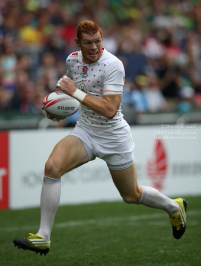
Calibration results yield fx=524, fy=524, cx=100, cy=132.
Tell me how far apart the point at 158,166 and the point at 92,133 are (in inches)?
206

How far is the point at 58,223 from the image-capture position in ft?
25.7

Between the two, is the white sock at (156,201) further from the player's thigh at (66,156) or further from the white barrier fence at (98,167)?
the white barrier fence at (98,167)

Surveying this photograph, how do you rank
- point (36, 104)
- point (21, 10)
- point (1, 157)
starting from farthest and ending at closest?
point (21, 10) < point (36, 104) < point (1, 157)

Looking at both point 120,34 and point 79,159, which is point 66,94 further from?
point 120,34

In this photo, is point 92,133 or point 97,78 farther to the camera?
point 92,133

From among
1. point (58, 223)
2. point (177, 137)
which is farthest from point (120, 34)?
point (58, 223)

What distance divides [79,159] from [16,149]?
13.8ft

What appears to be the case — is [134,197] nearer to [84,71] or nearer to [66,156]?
[66,156]

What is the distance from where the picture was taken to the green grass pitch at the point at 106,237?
536 cm

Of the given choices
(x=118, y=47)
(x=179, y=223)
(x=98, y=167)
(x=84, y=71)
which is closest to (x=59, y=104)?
(x=84, y=71)

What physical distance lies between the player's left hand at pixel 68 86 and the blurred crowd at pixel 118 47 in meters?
4.64

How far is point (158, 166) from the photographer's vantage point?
1030 cm

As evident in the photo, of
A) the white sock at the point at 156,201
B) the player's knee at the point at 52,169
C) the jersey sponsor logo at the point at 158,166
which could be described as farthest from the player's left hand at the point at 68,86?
the jersey sponsor logo at the point at 158,166

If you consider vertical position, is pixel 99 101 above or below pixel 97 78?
below
